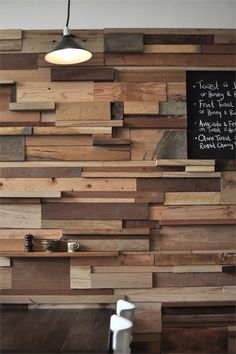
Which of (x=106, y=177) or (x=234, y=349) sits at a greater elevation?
(x=106, y=177)

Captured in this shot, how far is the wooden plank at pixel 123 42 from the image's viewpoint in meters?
3.39

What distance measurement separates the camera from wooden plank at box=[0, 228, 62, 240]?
3.33m

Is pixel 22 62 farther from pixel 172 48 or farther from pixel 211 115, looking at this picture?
pixel 211 115

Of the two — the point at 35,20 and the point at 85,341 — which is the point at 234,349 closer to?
the point at 85,341

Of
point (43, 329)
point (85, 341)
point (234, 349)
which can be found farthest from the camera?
point (234, 349)

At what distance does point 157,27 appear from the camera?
3.44m

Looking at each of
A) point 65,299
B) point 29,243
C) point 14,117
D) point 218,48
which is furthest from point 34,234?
point 218,48

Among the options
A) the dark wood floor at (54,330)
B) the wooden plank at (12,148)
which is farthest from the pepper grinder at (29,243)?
the wooden plank at (12,148)

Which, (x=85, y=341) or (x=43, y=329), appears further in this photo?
(x=43, y=329)

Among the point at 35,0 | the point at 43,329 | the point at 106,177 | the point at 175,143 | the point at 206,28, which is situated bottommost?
the point at 43,329

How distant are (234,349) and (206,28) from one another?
2389 mm

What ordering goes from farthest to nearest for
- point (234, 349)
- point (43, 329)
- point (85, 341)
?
point (234, 349), point (43, 329), point (85, 341)

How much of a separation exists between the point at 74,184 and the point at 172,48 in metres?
1.26

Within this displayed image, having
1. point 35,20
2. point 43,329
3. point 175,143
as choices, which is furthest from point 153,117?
point 43,329
